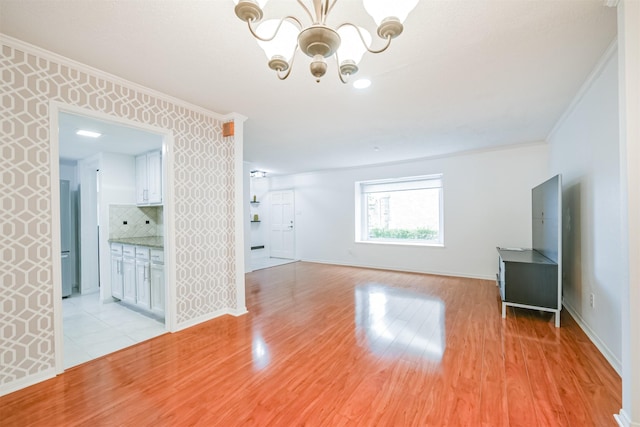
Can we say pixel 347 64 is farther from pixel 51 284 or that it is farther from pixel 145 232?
pixel 145 232

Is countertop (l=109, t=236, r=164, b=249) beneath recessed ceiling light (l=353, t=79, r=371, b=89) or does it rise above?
beneath

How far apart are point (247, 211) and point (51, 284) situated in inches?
165

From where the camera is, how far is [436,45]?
1959mm

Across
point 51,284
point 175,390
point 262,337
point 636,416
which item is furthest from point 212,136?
point 636,416

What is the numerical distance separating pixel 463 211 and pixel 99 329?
5.91 metres

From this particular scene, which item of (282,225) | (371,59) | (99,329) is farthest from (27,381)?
(282,225)

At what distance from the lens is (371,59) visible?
83.9 inches

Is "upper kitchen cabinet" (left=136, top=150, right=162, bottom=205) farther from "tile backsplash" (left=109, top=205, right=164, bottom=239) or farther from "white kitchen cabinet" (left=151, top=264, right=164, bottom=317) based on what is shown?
"white kitchen cabinet" (left=151, top=264, right=164, bottom=317)

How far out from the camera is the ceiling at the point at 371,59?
1.65m

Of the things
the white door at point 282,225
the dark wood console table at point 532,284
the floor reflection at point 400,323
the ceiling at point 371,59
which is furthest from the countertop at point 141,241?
the dark wood console table at point 532,284

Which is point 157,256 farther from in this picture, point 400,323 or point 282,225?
point 282,225

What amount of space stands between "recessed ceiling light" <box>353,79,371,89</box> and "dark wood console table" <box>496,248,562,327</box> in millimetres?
2558

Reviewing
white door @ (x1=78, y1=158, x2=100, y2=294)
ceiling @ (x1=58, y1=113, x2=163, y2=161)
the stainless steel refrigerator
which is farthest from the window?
the stainless steel refrigerator

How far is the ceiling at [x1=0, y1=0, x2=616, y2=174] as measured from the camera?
1.65 m
